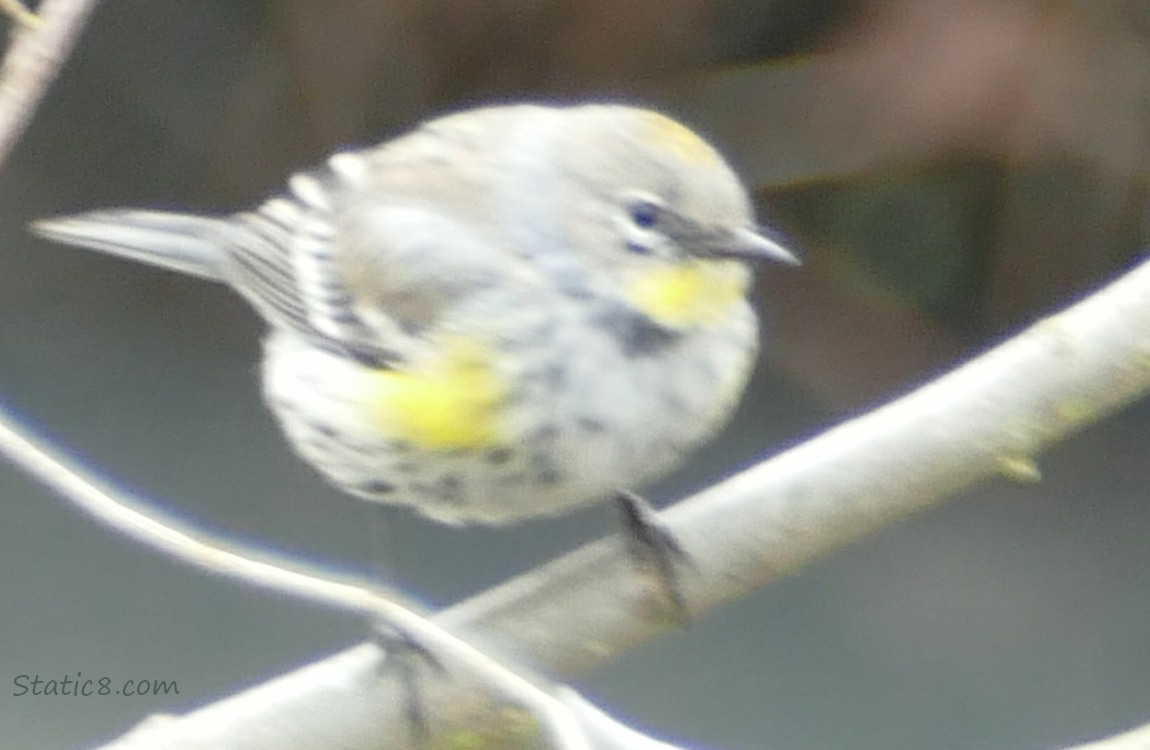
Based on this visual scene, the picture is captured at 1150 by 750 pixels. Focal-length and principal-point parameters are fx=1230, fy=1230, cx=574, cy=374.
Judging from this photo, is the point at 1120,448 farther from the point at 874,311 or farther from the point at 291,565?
the point at 291,565

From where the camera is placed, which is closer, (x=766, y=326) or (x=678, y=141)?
(x=678, y=141)

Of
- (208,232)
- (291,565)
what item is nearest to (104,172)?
(208,232)

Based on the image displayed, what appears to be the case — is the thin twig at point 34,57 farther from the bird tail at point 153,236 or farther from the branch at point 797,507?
the branch at point 797,507

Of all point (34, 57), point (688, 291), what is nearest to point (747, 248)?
point (688, 291)

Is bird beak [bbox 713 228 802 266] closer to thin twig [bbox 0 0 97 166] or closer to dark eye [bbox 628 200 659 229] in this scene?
dark eye [bbox 628 200 659 229]

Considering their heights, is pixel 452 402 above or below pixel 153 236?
below

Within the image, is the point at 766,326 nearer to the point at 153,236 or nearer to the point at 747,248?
the point at 747,248

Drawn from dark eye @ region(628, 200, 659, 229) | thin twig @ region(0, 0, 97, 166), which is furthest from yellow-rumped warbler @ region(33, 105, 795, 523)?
thin twig @ region(0, 0, 97, 166)
